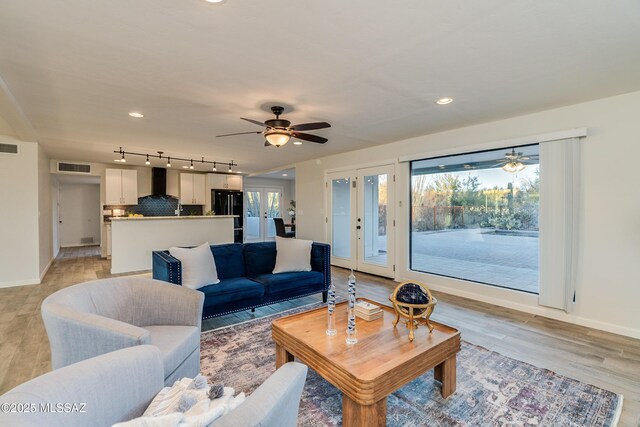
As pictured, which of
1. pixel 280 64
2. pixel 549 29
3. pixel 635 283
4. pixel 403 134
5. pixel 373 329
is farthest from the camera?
pixel 403 134

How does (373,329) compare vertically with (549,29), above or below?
below

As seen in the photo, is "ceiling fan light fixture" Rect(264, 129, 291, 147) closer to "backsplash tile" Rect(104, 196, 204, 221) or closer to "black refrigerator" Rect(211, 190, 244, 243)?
"black refrigerator" Rect(211, 190, 244, 243)

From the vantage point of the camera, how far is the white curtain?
331cm

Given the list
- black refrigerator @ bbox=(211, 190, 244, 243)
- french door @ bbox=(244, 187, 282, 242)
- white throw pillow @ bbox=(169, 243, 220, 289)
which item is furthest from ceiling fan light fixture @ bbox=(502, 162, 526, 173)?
french door @ bbox=(244, 187, 282, 242)

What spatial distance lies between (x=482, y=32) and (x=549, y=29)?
438mm

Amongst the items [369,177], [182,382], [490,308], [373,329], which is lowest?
[490,308]

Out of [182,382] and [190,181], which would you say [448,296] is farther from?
[190,181]

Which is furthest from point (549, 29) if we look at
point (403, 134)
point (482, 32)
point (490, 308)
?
point (490, 308)

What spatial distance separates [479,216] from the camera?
4.39 metres

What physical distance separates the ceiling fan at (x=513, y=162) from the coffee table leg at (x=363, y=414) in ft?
12.0

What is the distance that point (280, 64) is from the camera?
2428 mm

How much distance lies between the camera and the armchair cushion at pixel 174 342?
1.75m

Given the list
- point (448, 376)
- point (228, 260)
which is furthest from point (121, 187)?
point (448, 376)

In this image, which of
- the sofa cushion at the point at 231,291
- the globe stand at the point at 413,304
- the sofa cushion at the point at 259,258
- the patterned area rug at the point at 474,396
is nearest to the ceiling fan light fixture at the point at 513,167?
the patterned area rug at the point at 474,396
